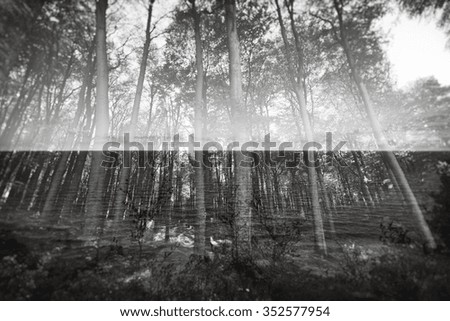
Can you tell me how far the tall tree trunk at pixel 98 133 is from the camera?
18.7 feet

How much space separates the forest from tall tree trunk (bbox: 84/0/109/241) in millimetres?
43

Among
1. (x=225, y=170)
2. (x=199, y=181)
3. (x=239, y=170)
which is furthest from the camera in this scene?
(x=225, y=170)

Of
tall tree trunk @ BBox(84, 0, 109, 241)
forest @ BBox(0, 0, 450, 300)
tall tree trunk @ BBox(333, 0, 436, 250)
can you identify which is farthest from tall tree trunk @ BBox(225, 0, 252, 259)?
tall tree trunk @ BBox(333, 0, 436, 250)

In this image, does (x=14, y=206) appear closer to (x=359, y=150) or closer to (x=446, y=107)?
(x=446, y=107)

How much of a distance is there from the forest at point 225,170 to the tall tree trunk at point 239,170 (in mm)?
36

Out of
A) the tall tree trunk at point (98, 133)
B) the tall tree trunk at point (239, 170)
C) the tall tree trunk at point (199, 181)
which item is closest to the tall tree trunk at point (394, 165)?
the tall tree trunk at point (239, 170)

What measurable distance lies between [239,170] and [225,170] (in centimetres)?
575

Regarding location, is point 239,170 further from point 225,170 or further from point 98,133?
point 225,170

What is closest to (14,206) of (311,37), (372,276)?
(372,276)

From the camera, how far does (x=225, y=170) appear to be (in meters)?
10.7

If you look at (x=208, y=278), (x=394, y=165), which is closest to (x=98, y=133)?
(x=208, y=278)

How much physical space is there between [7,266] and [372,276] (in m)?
6.18

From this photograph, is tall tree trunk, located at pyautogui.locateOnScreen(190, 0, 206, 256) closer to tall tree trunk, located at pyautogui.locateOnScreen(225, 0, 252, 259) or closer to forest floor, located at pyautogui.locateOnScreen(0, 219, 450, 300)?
forest floor, located at pyautogui.locateOnScreen(0, 219, 450, 300)

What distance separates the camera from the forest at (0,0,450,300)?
3.72 meters
